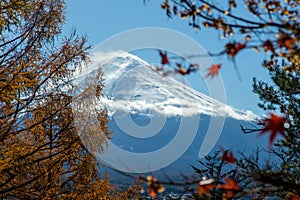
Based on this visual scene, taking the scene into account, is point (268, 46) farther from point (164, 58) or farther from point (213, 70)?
point (164, 58)

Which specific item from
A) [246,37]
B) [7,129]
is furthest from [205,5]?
[7,129]

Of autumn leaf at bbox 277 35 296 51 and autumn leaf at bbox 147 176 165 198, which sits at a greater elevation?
autumn leaf at bbox 277 35 296 51

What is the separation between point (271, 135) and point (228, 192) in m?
0.52

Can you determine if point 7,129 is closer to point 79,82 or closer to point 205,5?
point 79,82

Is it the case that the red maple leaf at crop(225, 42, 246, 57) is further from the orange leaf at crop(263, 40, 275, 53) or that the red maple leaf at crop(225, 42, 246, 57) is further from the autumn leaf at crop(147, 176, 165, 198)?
the autumn leaf at crop(147, 176, 165, 198)

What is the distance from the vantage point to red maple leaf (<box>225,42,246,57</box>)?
2323 millimetres

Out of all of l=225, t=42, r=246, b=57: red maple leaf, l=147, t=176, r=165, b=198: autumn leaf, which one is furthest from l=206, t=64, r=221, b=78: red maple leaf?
l=147, t=176, r=165, b=198: autumn leaf

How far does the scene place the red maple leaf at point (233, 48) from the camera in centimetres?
232

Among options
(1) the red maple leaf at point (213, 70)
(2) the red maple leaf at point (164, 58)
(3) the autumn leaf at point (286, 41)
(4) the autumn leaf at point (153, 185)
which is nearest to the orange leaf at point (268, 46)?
(3) the autumn leaf at point (286, 41)

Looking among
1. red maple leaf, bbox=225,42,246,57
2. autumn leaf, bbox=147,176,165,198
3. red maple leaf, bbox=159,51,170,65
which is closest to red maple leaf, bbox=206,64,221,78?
red maple leaf, bbox=225,42,246,57

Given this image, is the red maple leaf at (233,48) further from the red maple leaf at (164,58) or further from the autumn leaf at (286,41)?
the red maple leaf at (164,58)

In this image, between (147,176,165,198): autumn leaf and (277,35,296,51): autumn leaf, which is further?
(147,176,165,198): autumn leaf

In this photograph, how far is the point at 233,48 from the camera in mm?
2324

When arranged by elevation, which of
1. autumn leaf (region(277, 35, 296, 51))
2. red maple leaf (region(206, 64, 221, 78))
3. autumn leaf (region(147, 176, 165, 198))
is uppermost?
autumn leaf (region(277, 35, 296, 51))
